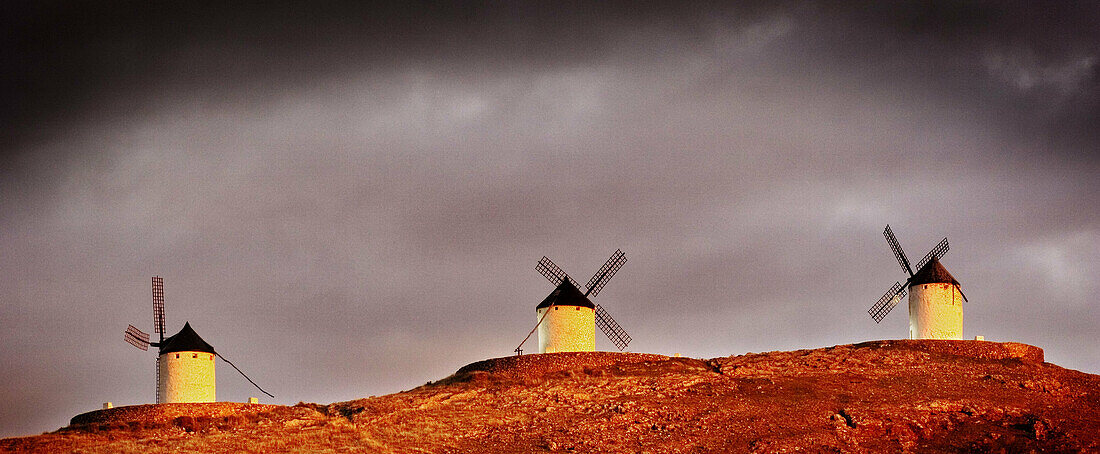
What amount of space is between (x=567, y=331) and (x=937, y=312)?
15.5 metres

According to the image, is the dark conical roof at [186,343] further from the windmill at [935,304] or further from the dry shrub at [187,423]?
the windmill at [935,304]

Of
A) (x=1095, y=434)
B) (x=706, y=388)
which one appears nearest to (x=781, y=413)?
(x=706, y=388)

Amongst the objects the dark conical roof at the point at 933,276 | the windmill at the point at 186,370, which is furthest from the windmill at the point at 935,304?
the windmill at the point at 186,370

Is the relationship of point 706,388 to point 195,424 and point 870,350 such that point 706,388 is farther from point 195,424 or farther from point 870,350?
point 195,424

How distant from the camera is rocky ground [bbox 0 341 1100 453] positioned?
42344 millimetres

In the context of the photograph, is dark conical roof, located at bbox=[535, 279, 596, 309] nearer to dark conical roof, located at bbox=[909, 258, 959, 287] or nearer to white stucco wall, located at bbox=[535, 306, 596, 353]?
white stucco wall, located at bbox=[535, 306, 596, 353]

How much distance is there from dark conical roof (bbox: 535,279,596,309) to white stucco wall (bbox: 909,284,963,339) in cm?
1366

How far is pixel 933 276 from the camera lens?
56750 mm

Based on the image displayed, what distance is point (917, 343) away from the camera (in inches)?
2117

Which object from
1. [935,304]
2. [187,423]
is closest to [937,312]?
[935,304]

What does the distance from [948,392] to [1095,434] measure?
17.6 ft

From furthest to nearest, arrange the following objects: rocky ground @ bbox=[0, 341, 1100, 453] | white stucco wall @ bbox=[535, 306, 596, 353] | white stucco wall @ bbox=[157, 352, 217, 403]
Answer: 1. white stucco wall @ bbox=[535, 306, 596, 353]
2. white stucco wall @ bbox=[157, 352, 217, 403]
3. rocky ground @ bbox=[0, 341, 1100, 453]

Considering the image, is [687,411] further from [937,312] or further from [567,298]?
[937,312]

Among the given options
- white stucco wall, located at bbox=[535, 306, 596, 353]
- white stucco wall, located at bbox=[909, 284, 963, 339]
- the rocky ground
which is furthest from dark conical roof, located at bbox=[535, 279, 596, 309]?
white stucco wall, located at bbox=[909, 284, 963, 339]
